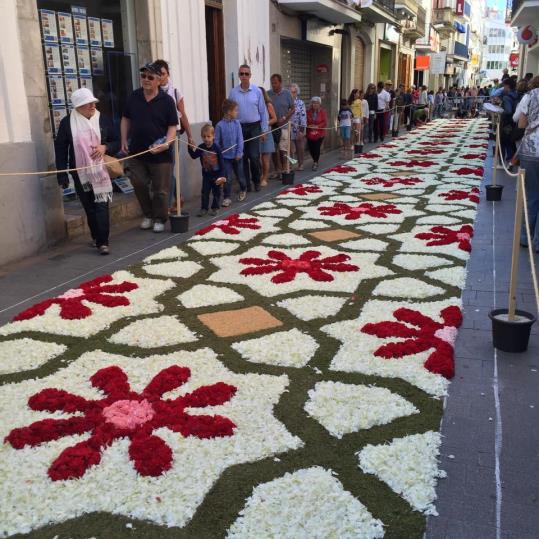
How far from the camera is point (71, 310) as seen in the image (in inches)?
171

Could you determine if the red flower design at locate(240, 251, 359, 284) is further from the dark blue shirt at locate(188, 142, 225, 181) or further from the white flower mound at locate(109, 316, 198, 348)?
the dark blue shirt at locate(188, 142, 225, 181)

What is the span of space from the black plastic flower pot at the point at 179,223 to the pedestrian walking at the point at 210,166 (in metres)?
0.97

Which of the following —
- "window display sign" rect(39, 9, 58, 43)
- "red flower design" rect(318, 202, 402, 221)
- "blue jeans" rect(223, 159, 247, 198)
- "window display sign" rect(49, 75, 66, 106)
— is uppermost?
"window display sign" rect(39, 9, 58, 43)

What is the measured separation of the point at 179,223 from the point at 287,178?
3.79m

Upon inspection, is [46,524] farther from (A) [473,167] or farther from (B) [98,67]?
(A) [473,167]

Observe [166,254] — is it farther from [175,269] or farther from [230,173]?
[230,173]

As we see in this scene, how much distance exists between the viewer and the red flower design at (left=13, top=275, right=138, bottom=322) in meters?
4.32

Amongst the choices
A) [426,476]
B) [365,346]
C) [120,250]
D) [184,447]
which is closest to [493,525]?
[426,476]

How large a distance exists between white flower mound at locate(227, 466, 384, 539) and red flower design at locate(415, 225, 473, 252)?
4.11m

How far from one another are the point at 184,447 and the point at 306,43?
15789 millimetres

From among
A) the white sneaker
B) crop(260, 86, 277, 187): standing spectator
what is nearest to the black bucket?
the white sneaker

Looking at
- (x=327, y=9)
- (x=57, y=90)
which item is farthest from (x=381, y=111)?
(x=57, y=90)

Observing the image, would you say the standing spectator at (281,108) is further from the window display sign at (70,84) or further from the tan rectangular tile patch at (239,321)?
the tan rectangular tile patch at (239,321)

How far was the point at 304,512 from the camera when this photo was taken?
7.55ft
